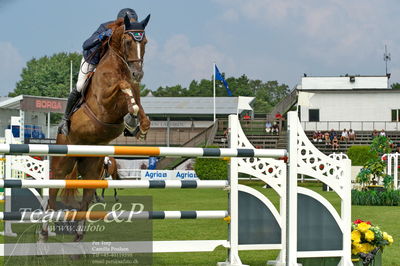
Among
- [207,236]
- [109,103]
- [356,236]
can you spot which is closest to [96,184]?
[109,103]

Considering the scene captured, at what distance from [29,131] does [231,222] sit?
32043 millimetres

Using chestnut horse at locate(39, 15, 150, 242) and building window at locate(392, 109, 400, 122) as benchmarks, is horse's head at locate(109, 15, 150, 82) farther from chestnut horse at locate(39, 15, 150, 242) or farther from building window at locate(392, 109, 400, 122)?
building window at locate(392, 109, 400, 122)

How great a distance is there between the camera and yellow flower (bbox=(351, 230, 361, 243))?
5.38 metres

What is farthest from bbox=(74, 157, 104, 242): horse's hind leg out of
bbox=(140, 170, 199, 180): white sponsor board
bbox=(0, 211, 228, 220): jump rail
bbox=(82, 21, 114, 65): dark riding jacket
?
bbox=(140, 170, 199, 180): white sponsor board

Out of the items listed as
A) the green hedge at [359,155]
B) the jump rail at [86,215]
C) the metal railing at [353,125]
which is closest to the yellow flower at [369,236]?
the jump rail at [86,215]

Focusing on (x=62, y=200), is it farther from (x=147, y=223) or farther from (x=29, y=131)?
(x=29, y=131)

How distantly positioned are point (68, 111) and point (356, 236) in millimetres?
2880

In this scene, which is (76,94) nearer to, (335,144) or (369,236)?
(369,236)

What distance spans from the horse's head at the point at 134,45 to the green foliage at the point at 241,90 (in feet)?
240

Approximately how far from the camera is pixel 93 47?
20.7 feet

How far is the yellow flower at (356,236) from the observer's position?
5379 millimetres

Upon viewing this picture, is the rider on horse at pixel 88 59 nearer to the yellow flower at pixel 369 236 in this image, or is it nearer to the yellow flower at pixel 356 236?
the yellow flower at pixel 356 236

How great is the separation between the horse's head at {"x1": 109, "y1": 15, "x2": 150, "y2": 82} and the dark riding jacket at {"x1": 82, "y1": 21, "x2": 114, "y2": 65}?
444 mm

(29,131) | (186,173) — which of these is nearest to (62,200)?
(186,173)
